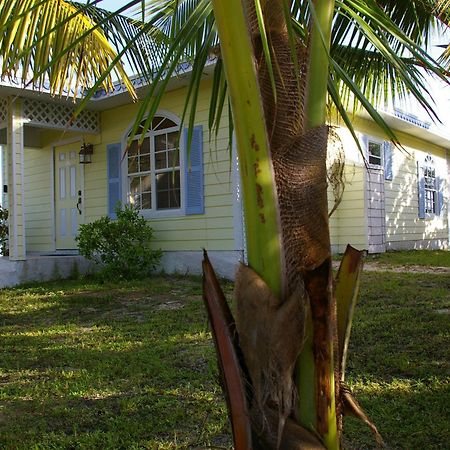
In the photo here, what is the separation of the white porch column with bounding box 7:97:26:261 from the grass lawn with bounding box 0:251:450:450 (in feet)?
9.26

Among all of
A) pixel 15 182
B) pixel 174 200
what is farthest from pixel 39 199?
pixel 174 200

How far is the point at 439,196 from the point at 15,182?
1289cm

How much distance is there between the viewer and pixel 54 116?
10.8m

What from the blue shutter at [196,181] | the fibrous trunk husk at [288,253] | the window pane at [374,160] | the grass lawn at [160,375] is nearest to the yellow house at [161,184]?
the blue shutter at [196,181]

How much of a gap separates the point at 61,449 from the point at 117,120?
9.18m

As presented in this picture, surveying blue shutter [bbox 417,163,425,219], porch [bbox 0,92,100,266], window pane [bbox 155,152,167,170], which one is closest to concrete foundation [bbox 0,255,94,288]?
porch [bbox 0,92,100,266]

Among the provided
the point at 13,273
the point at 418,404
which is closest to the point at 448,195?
the point at 13,273

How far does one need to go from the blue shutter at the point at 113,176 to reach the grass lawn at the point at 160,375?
3962 mm

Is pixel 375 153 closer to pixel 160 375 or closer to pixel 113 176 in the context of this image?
pixel 113 176

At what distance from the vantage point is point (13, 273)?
10125 mm

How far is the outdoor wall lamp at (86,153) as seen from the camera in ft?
38.6

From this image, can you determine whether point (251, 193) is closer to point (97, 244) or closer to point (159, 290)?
point (159, 290)

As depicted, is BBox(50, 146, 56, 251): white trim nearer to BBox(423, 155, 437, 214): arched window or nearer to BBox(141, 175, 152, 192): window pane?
BBox(141, 175, 152, 192): window pane

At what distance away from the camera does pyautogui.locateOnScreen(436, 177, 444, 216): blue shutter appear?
1680cm
